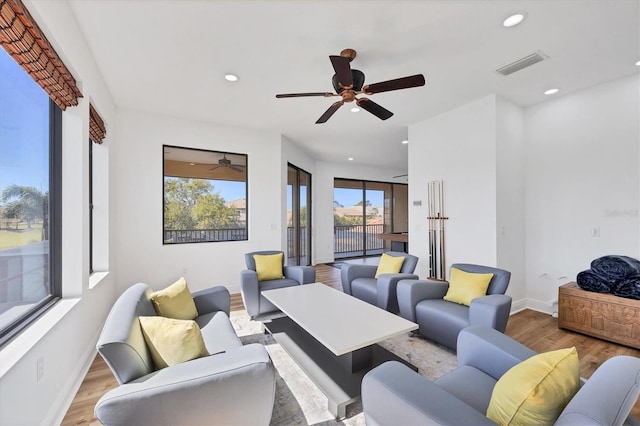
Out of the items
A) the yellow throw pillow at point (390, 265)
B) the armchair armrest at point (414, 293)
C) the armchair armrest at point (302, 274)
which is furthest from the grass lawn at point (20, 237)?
the yellow throw pillow at point (390, 265)

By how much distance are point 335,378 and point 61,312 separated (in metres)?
1.99

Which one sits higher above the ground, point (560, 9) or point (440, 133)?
point (560, 9)

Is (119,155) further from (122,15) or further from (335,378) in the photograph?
(335,378)

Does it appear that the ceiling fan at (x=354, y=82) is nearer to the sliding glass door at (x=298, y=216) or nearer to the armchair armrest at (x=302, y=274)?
the armchair armrest at (x=302, y=274)

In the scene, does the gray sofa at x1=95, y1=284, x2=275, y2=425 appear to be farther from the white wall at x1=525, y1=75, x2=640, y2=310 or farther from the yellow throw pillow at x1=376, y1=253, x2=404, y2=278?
the white wall at x1=525, y1=75, x2=640, y2=310

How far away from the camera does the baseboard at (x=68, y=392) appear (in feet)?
5.56

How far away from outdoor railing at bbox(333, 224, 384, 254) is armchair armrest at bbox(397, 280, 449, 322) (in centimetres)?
495

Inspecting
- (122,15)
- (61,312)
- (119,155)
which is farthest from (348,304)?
(119,155)

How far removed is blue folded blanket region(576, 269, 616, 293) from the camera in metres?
2.88

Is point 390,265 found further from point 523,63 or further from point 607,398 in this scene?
point 607,398

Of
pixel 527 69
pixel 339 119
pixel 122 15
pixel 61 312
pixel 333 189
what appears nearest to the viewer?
pixel 61 312

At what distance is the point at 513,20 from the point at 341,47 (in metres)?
1.33

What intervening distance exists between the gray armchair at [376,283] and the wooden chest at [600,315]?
1.67 m

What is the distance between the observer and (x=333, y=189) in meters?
7.66
